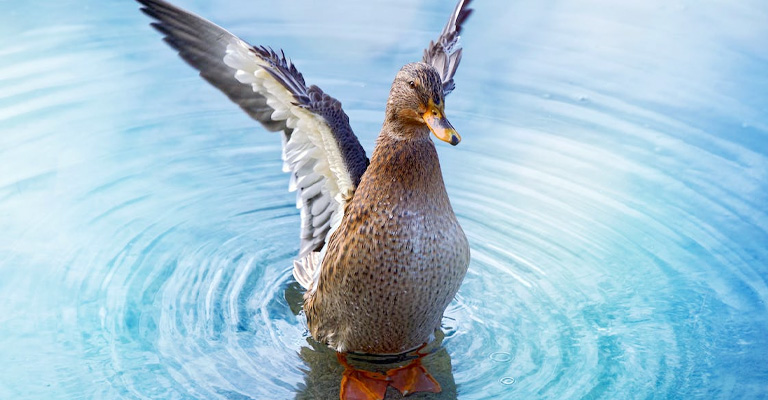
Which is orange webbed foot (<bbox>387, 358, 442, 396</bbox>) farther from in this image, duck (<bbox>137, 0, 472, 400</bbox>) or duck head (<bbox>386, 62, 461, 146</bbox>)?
duck head (<bbox>386, 62, 461, 146</bbox>)

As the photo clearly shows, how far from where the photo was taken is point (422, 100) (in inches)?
131

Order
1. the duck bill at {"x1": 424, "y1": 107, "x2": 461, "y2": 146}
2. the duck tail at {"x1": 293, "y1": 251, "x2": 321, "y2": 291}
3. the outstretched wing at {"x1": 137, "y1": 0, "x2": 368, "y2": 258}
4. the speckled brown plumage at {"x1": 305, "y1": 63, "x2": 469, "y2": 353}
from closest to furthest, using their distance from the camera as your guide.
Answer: the duck bill at {"x1": 424, "y1": 107, "x2": 461, "y2": 146} < the speckled brown plumage at {"x1": 305, "y1": 63, "x2": 469, "y2": 353} < the outstretched wing at {"x1": 137, "y1": 0, "x2": 368, "y2": 258} < the duck tail at {"x1": 293, "y1": 251, "x2": 321, "y2": 291}

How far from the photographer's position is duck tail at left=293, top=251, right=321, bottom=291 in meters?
4.14

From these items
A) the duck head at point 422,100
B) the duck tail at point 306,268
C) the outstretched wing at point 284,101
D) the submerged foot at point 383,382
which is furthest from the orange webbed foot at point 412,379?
the duck head at point 422,100

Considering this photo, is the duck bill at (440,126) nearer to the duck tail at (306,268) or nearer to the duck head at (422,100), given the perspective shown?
the duck head at (422,100)

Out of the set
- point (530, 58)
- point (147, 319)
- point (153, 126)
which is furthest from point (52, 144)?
point (530, 58)

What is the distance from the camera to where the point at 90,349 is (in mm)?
3748

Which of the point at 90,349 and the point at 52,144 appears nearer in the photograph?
the point at 90,349

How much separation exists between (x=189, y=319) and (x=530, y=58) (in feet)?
10.5

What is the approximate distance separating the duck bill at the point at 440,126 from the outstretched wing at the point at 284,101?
50 centimetres

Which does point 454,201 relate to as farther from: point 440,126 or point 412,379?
point 440,126

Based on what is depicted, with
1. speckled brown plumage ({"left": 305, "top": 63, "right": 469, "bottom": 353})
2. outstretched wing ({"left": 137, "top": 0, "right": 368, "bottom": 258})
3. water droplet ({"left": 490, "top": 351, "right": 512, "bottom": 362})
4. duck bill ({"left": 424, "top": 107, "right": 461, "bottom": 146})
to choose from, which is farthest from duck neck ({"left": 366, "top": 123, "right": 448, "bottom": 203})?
water droplet ({"left": 490, "top": 351, "right": 512, "bottom": 362})

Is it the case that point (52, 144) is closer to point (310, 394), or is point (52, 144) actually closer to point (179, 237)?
point (179, 237)

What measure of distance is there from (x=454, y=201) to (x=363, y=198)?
1.25 meters
